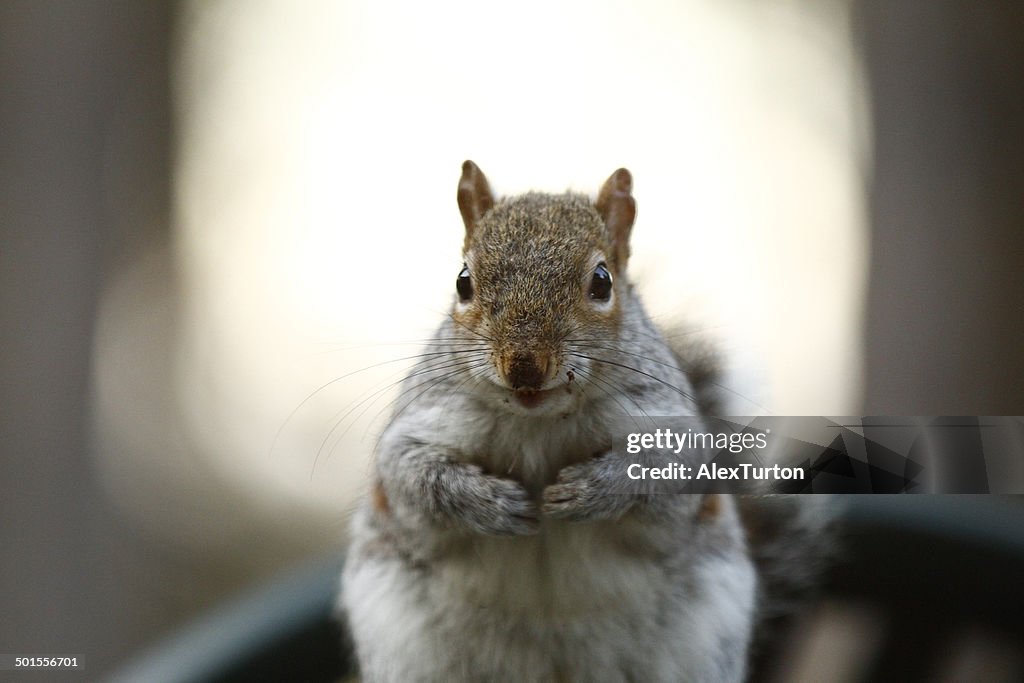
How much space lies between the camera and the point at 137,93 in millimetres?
1510

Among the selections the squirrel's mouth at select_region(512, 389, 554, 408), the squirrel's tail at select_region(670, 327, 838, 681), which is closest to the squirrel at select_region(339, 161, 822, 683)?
the squirrel's mouth at select_region(512, 389, 554, 408)

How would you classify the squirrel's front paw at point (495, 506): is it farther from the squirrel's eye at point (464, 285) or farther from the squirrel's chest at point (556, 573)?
the squirrel's eye at point (464, 285)

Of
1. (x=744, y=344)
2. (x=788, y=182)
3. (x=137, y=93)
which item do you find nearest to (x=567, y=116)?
(x=788, y=182)

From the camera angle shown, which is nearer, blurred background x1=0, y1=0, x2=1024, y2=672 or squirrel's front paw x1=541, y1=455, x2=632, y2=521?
squirrel's front paw x1=541, y1=455, x2=632, y2=521

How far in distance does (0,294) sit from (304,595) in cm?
78

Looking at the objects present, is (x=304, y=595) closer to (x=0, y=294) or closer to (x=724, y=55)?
(x=0, y=294)

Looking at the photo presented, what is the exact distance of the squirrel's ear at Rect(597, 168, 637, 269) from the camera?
115cm

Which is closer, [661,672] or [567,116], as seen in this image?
[661,672]

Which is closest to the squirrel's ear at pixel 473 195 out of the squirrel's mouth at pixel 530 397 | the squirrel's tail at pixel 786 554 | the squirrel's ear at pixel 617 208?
the squirrel's ear at pixel 617 208

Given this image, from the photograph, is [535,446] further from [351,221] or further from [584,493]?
[351,221]

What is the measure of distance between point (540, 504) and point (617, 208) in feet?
1.40

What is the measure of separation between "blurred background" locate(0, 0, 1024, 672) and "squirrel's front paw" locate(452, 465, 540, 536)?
0.33 meters

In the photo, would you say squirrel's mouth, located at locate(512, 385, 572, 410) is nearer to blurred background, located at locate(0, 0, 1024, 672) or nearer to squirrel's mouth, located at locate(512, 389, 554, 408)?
squirrel's mouth, located at locate(512, 389, 554, 408)

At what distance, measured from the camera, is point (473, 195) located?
3.80 feet
